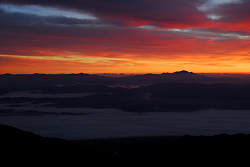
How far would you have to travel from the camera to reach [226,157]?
3453cm

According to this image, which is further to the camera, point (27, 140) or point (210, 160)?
point (27, 140)

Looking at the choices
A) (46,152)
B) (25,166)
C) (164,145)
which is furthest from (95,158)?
(164,145)

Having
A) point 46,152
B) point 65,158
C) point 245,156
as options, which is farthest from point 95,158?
point 245,156

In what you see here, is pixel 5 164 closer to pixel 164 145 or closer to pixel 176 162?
pixel 176 162

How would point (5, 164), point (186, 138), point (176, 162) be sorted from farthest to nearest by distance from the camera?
point (186, 138), point (176, 162), point (5, 164)

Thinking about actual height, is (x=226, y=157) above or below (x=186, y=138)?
above

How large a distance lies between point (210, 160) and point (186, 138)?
3330 centimetres

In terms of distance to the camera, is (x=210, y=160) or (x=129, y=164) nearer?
(x=210, y=160)

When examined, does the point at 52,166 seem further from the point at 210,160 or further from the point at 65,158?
the point at 210,160

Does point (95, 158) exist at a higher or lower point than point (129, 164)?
higher

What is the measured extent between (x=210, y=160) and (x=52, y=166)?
997 inches

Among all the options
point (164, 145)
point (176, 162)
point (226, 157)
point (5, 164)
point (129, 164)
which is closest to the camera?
point (5, 164)

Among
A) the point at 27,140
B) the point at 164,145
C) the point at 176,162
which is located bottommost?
Result: the point at 164,145

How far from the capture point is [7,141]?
35.9 m
